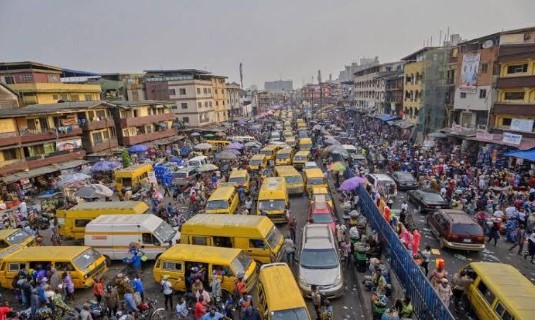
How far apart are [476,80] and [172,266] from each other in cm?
3235

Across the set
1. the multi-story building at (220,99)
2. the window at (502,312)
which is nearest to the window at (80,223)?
the window at (502,312)

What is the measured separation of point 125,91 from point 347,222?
52.9 meters

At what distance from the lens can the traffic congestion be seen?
10.9m

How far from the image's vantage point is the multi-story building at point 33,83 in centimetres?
3929

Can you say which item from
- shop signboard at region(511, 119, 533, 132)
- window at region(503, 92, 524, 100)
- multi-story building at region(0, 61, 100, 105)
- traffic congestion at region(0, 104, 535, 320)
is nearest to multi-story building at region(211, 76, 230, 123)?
multi-story building at region(0, 61, 100, 105)

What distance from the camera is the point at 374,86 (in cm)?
7406

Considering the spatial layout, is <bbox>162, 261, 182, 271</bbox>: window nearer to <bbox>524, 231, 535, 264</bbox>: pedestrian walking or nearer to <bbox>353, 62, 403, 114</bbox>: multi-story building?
<bbox>524, 231, 535, 264</bbox>: pedestrian walking

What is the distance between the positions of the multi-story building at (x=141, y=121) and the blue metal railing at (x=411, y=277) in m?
33.8

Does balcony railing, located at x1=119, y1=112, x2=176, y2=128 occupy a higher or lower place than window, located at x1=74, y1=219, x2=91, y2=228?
higher

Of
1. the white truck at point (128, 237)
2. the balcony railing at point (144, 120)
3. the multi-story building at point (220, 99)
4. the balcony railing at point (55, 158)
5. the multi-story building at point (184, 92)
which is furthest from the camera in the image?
the multi-story building at point (220, 99)

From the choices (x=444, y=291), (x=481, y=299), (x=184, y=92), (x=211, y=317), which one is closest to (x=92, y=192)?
(x=211, y=317)

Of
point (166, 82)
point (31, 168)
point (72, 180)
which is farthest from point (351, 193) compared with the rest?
point (166, 82)

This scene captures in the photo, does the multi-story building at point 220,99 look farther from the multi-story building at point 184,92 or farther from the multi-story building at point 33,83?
the multi-story building at point 33,83

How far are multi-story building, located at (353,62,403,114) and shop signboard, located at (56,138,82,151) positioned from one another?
170 ft
